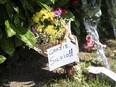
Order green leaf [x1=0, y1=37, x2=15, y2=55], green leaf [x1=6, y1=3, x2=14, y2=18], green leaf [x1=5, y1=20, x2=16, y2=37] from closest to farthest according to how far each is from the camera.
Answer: green leaf [x1=5, y1=20, x2=16, y2=37]
green leaf [x1=6, y1=3, x2=14, y2=18]
green leaf [x1=0, y1=37, x2=15, y2=55]

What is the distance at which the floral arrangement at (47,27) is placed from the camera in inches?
159

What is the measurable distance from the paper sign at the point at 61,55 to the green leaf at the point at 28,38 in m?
0.20

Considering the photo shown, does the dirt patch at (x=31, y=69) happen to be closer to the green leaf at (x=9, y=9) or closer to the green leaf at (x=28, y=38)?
the green leaf at (x=28, y=38)

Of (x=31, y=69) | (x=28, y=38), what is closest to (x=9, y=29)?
(x=28, y=38)

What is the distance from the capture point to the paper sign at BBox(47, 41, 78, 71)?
404 centimetres

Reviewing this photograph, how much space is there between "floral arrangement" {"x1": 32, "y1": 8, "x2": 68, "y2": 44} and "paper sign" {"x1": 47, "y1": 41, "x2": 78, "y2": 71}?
4.2 inches

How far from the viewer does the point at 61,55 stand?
4.13 meters

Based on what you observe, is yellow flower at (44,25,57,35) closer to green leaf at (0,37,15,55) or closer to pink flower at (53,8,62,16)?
pink flower at (53,8,62,16)

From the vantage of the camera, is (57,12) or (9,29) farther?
(57,12)

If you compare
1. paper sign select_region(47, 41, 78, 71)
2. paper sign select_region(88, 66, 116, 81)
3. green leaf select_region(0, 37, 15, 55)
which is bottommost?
paper sign select_region(88, 66, 116, 81)

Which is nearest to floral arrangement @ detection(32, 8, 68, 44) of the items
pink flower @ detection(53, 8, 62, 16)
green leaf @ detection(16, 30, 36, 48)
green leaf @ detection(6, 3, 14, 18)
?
pink flower @ detection(53, 8, 62, 16)

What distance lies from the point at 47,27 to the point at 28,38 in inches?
9.7

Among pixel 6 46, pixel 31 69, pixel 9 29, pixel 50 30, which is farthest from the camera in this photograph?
pixel 31 69

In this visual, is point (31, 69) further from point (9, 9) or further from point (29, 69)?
point (9, 9)
